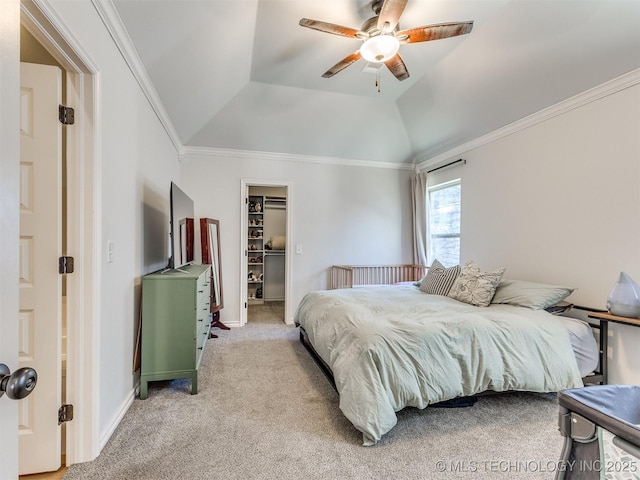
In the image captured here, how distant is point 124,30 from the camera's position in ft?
6.37

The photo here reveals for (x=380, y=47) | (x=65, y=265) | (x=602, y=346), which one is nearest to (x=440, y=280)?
(x=602, y=346)

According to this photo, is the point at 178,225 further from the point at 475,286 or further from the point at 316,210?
the point at 475,286

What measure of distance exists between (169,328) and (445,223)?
391cm

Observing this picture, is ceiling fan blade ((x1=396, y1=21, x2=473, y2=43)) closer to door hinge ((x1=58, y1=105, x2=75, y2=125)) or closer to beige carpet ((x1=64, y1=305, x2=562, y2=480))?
door hinge ((x1=58, y1=105, x2=75, y2=125))

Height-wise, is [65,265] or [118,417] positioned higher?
[65,265]

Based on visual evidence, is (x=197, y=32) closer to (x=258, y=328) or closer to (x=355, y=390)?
(x=355, y=390)

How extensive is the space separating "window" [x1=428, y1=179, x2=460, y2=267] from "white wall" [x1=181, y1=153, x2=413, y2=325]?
1.31 feet

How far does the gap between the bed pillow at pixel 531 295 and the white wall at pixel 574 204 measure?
310mm

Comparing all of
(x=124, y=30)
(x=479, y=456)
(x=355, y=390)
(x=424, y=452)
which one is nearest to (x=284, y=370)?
(x=355, y=390)

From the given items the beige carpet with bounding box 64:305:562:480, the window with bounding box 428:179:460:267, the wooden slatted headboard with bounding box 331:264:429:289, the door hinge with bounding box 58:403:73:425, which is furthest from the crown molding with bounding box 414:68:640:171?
the door hinge with bounding box 58:403:73:425

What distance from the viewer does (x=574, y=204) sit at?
2.80 meters

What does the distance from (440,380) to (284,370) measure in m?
1.46

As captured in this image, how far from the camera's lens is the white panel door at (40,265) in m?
1.53

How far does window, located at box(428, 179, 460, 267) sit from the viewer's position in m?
4.40
